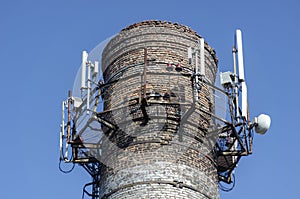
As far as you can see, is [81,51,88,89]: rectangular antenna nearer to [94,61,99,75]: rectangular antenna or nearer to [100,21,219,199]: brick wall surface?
[94,61,99,75]: rectangular antenna

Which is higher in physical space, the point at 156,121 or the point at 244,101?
the point at 244,101

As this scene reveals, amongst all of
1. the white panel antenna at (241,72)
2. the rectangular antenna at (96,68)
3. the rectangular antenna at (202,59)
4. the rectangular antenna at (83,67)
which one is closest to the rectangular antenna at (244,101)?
the white panel antenna at (241,72)

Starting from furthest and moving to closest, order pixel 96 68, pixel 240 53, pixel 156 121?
1. pixel 240 53
2. pixel 96 68
3. pixel 156 121

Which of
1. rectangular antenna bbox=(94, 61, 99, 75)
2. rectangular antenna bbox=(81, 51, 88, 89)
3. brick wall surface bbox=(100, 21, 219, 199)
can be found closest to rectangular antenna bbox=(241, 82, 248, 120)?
brick wall surface bbox=(100, 21, 219, 199)

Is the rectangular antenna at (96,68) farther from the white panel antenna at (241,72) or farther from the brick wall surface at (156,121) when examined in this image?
the white panel antenna at (241,72)

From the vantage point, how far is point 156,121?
23531 millimetres

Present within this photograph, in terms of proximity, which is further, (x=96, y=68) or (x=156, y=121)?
(x=96, y=68)

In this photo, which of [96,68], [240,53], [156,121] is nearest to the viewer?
[156,121]

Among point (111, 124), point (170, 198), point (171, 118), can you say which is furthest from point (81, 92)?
point (170, 198)

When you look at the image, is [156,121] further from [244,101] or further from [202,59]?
[244,101]

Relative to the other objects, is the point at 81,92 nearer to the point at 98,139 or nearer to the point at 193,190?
the point at 98,139

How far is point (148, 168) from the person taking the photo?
22.6 metres

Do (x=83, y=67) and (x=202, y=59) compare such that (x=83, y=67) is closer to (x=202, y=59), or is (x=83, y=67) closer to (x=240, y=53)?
(x=202, y=59)

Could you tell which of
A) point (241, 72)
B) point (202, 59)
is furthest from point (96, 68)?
point (241, 72)
